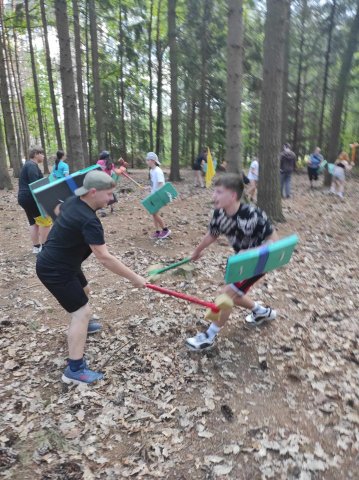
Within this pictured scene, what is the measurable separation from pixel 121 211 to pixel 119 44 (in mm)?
15506

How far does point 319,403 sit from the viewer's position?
3.65 m

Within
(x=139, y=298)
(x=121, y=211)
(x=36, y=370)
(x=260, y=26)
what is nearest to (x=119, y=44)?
(x=260, y=26)

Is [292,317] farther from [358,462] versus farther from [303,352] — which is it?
[358,462]

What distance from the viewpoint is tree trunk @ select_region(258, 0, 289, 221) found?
827 cm

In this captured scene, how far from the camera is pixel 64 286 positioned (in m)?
3.70

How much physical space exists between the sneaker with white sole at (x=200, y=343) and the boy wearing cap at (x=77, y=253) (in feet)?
3.68

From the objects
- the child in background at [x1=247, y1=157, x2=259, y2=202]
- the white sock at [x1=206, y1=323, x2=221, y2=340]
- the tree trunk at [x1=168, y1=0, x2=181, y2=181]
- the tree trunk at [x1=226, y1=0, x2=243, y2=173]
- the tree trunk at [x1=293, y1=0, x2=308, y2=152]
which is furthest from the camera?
the tree trunk at [x1=293, y1=0, x2=308, y2=152]

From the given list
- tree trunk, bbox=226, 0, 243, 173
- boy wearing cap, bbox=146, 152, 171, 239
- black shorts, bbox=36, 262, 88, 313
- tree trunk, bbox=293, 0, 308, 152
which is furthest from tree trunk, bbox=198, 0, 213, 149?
black shorts, bbox=36, 262, 88, 313

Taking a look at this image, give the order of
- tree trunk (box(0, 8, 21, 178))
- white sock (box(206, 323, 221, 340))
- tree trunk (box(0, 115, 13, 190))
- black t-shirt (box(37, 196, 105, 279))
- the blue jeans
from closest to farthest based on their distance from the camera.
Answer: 1. black t-shirt (box(37, 196, 105, 279))
2. white sock (box(206, 323, 221, 340))
3. the blue jeans
4. tree trunk (box(0, 115, 13, 190))
5. tree trunk (box(0, 8, 21, 178))

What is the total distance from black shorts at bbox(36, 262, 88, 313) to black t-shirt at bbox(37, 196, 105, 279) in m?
0.03

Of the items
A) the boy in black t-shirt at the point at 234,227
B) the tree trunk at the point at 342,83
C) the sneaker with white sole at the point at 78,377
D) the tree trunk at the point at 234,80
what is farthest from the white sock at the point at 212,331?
the tree trunk at the point at 342,83

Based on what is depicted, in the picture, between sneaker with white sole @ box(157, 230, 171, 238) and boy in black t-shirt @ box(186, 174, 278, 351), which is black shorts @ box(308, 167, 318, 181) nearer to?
sneaker with white sole @ box(157, 230, 171, 238)

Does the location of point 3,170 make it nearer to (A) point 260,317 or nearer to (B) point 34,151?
(B) point 34,151

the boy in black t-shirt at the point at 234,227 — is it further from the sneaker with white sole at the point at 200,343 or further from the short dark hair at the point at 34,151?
the short dark hair at the point at 34,151
